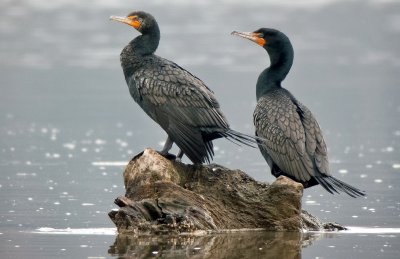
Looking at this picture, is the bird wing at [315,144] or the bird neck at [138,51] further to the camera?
the bird neck at [138,51]

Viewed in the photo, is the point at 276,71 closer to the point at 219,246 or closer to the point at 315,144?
the point at 315,144

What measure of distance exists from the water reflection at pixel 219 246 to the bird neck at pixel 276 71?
2.55 m

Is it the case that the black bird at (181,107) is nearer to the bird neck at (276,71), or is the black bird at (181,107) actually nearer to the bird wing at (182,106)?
the bird wing at (182,106)

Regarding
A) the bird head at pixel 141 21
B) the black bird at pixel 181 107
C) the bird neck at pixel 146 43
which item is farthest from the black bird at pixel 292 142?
the bird head at pixel 141 21

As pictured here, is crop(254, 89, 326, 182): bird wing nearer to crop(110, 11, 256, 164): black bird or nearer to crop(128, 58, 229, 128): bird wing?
crop(110, 11, 256, 164): black bird

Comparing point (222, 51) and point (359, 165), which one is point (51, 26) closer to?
point (222, 51)

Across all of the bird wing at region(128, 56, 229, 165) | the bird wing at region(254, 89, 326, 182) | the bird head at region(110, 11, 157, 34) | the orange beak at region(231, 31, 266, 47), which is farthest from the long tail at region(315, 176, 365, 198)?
the bird head at region(110, 11, 157, 34)

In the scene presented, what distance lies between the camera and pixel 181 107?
43.0 feet

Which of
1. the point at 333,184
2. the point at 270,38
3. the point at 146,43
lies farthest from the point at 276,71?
the point at 333,184

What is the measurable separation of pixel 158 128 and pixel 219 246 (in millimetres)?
15613

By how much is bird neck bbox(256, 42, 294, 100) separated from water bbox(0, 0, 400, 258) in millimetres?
1594

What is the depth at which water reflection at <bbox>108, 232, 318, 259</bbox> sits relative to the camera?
36.6 ft

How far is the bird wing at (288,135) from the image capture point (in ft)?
44.2

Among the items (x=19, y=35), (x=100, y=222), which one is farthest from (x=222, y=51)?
(x=100, y=222)
